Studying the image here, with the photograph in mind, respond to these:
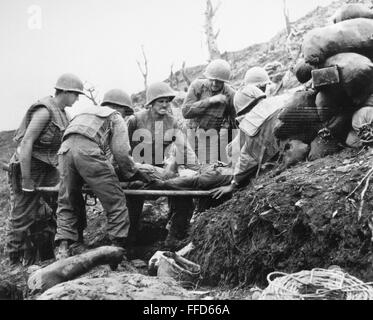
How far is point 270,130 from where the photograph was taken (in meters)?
5.89

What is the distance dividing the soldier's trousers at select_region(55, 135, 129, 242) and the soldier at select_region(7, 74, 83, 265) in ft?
2.78

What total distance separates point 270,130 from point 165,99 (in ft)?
6.70

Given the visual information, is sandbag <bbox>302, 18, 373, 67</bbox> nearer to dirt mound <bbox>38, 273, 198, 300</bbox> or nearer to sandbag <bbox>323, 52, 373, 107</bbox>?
sandbag <bbox>323, 52, 373, 107</bbox>

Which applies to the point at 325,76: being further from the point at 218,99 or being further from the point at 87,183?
the point at 218,99

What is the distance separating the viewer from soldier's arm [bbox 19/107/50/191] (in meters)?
6.79

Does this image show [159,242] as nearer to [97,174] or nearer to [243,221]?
[97,174]

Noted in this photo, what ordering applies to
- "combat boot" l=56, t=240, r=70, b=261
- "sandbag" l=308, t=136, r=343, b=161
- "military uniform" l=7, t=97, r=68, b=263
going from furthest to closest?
"military uniform" l=7, t=97, r=68, b=263 < "combat boot" l=56, t=240, r=70, b=261 < "sandbag" l=308, t=136, r=343, b=161

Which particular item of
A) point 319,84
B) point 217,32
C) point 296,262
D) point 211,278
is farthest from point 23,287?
point 217,32

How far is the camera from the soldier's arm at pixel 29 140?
6792 mm

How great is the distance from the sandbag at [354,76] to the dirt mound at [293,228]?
540mm

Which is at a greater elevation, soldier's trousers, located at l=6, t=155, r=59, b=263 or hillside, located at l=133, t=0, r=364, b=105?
hillside, located at l=133, t=0, r=364, b=105

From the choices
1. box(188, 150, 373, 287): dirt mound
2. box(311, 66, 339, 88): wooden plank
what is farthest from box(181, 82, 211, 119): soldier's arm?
box(311, 66, 339, 88): wooden plank

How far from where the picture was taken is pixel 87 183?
6164 mm

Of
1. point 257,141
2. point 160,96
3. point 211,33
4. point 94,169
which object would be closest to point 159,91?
point 160,96
